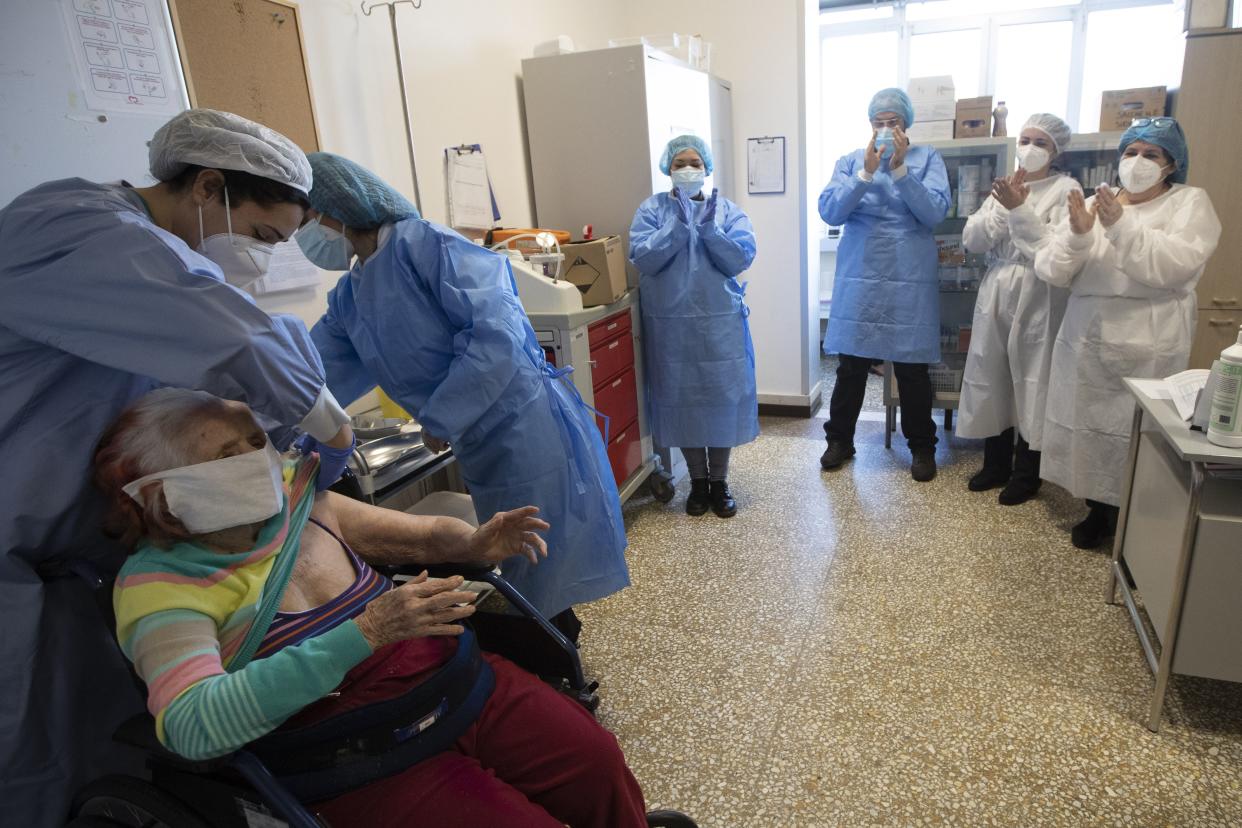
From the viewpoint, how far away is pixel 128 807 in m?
0.95

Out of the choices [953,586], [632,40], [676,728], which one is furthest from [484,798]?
[632,40]

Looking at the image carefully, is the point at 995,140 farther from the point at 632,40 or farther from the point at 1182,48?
the point at 632,40

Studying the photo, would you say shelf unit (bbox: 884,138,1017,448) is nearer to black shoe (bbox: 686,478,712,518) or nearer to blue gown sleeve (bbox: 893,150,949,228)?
blue gown sleeve (bbox: 893,150,949,228)

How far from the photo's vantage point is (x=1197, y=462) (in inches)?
59.7

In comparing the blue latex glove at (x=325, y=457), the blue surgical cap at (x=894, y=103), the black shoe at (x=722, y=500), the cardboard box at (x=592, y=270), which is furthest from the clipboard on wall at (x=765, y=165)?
the blue latex glove at (x=325, y=457)

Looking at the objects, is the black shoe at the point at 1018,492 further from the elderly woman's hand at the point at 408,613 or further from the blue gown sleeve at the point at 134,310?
the blue gown sleeve at the point at 134,310

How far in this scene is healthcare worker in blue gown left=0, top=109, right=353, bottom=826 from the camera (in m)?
0.94

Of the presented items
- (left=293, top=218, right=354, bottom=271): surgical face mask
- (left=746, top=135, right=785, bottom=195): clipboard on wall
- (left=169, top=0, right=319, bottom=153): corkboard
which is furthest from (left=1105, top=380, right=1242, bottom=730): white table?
(left=746, top=135, right=785, bottom=195): clipboard on wall

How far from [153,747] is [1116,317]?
8.77 ft

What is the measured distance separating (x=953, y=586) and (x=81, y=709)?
2292mm

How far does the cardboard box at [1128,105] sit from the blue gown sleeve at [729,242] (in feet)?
5.56

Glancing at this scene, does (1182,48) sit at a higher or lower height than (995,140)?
higher

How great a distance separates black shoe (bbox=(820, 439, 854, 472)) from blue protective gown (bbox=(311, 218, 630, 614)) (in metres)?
1.77

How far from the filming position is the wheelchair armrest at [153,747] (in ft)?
2.91
